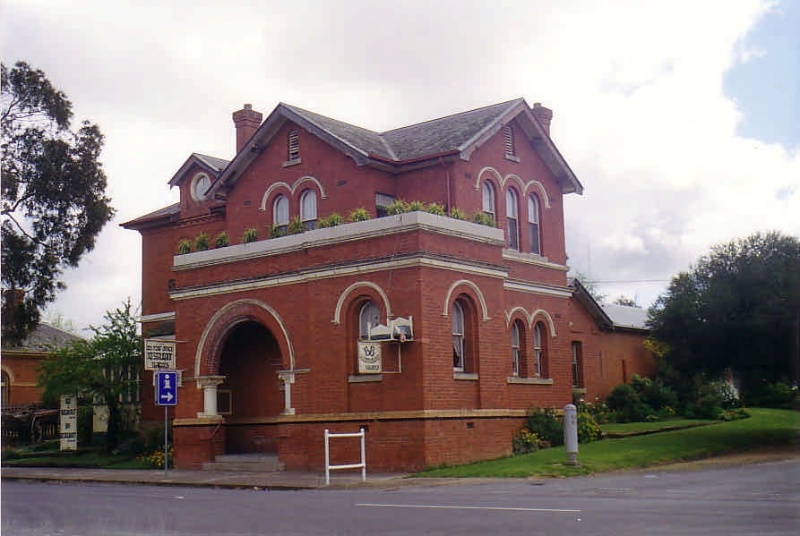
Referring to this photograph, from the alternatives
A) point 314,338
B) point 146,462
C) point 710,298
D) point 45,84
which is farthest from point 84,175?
point 710,298

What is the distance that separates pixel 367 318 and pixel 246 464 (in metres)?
5.21

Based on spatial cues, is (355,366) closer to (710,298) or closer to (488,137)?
(488,137)

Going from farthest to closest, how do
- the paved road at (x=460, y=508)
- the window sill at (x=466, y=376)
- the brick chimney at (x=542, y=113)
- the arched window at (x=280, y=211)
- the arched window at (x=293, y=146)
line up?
the brick chimney at (x=542, y=113)
the arched window at (x=280, y=211)
the arched window at (x=293, y=146)
the window sill at (x=466, y=376)
the paved road at (x=460, y=508)

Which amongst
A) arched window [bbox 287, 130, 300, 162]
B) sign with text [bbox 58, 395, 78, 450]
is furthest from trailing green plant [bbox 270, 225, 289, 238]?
sign with text [bbox 58, 395, 78, 450]

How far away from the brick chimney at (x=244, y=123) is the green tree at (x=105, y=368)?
280 inches

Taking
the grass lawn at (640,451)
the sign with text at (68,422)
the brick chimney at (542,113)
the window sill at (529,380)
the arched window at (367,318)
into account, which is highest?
the brick chimney at (542,113)

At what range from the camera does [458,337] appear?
25156 mm

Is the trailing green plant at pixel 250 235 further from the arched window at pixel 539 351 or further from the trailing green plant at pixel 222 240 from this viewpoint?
the arched window at pixel 539 351

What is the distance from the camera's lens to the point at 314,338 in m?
25.3

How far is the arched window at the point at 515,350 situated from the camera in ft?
92.5

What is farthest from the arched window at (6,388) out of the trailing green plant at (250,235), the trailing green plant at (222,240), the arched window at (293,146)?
the arched window at (293,146)

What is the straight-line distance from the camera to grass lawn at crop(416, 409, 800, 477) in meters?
21.5

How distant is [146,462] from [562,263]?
46.0 feet

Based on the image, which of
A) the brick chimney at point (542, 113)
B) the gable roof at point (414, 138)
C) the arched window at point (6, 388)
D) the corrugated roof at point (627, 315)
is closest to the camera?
the gable roof at point (414, 138)
